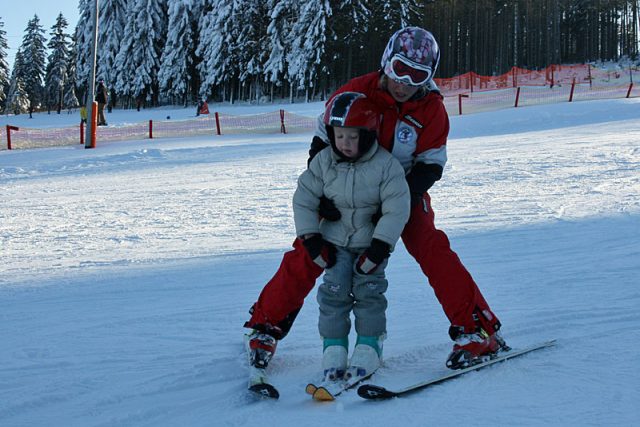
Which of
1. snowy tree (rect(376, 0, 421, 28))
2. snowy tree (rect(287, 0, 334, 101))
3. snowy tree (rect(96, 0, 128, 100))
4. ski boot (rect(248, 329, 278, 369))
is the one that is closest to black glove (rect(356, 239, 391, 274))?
ski boot (rect(248, 329, 278, 369))

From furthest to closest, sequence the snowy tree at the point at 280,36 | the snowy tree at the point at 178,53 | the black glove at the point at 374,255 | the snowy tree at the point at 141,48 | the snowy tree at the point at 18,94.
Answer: the snowy tree at the point at 18,94 < the snowy tree at the point at 141,48 < the snowy tree at the point at 178,53 < the snowy tree at the point at 280,36 < the black glove at the point at 374,255

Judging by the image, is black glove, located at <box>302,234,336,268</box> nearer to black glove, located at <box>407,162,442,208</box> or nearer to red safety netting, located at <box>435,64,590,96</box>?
black glove, located at <box>407,162,442,208</box>

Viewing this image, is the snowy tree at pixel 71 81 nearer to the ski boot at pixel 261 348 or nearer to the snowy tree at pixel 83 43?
the snowy tree at pixel 83 43

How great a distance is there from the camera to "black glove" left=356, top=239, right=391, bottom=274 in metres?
3.18

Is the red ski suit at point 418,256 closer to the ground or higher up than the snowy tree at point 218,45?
closer to the ground

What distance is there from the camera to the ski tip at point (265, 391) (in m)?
3.04

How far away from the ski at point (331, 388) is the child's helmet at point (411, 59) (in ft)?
4.82

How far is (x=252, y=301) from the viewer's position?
478cm

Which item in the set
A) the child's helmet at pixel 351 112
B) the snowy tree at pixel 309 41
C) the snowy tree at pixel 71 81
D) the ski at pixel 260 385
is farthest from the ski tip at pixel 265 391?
the snowy tree at pixel 71 81

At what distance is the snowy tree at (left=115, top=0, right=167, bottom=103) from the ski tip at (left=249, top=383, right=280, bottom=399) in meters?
55.9

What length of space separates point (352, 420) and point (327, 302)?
0.76 metres

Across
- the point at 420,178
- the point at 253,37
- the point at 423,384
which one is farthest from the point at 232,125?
the point at 253,37

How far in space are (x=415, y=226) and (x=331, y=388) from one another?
0.94 m

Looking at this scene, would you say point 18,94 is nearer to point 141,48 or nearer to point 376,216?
point 141,48
